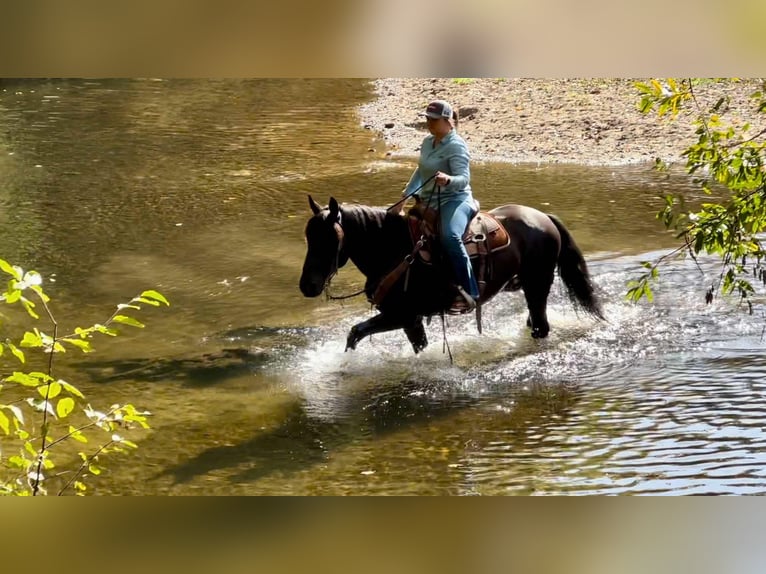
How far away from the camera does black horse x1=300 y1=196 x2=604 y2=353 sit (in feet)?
21.3

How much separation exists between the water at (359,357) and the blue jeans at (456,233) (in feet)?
2.77

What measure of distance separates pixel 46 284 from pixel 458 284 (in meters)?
5.04

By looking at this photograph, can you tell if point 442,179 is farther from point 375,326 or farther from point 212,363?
point 212,363

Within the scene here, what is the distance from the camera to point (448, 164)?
663 cm

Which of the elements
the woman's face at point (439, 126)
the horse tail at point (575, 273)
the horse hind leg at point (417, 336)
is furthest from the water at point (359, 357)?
the woman's face at point (439, 126)

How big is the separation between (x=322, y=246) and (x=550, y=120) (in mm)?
10626

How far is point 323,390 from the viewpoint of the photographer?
6.88 metres

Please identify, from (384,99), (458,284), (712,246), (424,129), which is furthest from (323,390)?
(384,99)

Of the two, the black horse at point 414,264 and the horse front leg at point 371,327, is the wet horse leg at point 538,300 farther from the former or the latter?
the horse front leg at point 371,327

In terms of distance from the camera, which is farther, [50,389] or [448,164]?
[448,164]

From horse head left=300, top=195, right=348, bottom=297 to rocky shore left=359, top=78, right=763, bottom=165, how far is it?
883 centimetres

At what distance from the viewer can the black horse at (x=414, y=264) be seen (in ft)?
21.3

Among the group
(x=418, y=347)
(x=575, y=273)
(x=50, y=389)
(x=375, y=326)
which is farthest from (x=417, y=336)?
(x=50, y=389)

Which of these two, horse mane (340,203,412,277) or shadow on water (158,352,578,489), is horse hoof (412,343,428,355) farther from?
horse mane (340,203,412,277)
